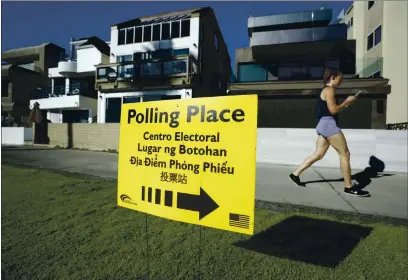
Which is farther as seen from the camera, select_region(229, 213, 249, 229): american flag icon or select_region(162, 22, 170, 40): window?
select_region(162, 22, 170, 40): window

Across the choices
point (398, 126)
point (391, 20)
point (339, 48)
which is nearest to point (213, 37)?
point (339, 48)

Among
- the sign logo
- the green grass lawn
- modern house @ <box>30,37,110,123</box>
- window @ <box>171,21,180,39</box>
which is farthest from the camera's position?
modern house @ <box>30,37,110,123</box>

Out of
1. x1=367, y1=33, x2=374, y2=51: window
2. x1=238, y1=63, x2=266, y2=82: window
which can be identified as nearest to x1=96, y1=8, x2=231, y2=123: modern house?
x1=238, y1=63, x2=266, y2=82: window

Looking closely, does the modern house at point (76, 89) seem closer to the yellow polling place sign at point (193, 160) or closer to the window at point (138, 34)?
the window at point (138, 34)

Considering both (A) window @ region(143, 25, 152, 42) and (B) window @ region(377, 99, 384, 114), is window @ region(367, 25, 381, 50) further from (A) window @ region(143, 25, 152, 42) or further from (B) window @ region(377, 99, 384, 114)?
(A) window @ region(143, 25, 152, 42)

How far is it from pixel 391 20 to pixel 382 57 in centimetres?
213

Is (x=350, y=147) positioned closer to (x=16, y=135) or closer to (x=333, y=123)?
(x=333, y=123)

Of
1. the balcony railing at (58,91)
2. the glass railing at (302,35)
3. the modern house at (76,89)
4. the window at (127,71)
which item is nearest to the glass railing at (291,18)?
the glass railing at (302,35)

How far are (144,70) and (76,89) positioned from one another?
10421 mm

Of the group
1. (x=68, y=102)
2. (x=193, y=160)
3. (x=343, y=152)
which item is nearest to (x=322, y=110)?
(x=343, y=152)

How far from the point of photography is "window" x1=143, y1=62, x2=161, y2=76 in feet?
58.3

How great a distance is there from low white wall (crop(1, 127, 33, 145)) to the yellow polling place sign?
23.5 m

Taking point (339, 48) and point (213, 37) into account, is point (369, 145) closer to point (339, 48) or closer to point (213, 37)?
point (339, 48)

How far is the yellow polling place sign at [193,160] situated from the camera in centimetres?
174
